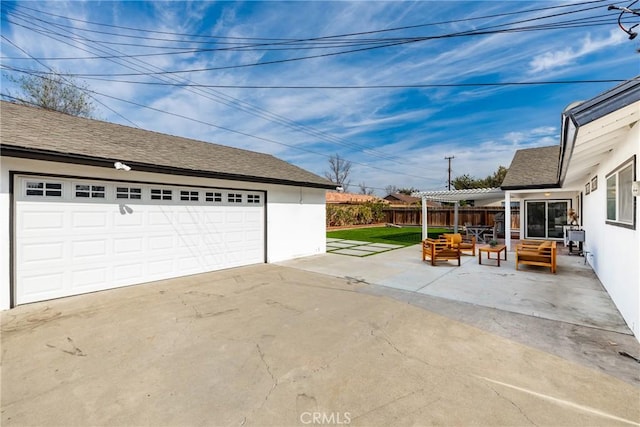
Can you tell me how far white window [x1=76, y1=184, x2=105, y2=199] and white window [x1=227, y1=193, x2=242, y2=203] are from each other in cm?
325

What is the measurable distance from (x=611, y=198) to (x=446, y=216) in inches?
810

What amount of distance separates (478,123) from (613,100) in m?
18.6

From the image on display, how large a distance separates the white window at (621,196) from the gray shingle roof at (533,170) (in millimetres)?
6622

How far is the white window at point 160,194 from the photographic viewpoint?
7.25 m

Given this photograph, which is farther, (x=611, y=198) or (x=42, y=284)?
(x=611, y=198)

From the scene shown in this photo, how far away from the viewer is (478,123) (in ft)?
63.5

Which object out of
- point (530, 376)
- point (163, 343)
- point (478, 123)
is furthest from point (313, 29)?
point (478, 123)

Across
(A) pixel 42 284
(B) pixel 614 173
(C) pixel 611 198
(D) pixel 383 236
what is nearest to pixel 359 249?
(D) pixel 383 236

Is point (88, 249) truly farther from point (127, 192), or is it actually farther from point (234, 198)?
point (234, 198)

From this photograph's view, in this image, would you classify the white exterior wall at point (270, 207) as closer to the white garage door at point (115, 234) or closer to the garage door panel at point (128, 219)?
the white garage door at point (115, 234)

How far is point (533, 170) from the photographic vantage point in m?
13.5

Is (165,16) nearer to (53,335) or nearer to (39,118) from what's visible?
(39,118)

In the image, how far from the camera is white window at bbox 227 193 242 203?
29.5ft

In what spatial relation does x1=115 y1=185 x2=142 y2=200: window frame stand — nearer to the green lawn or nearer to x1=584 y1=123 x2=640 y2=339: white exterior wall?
x1=584 y1=123 x2=640 y2=339: white exterior wall
